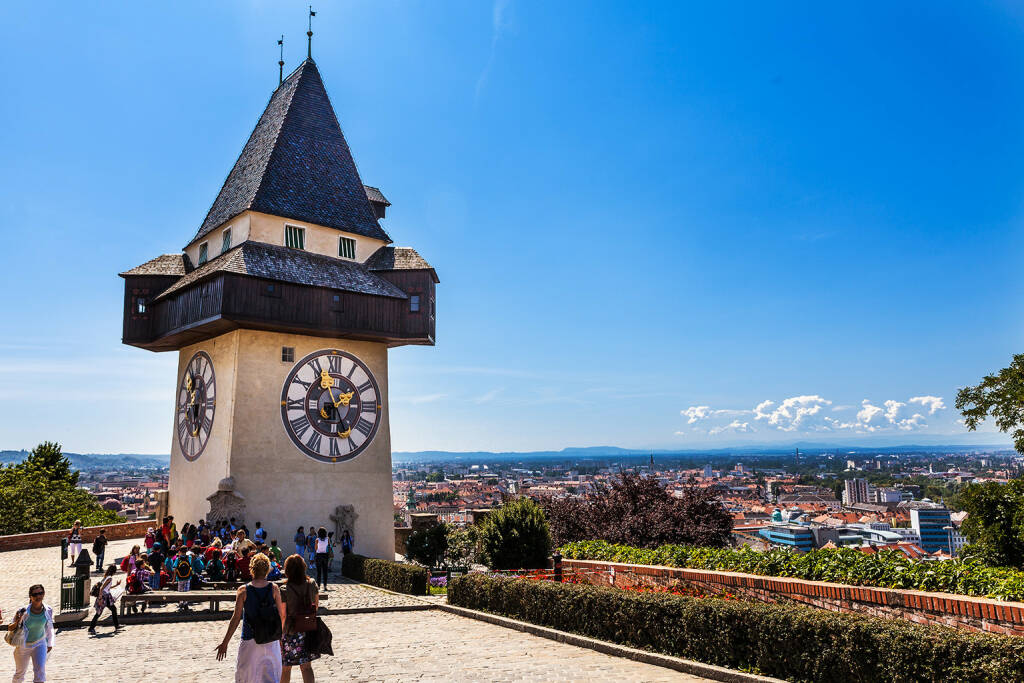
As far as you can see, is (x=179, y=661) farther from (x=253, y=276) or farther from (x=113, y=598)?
(x=253, y=276)

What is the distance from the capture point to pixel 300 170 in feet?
85.0

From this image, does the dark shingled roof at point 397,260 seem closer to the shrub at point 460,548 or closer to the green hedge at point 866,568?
the shrub at point 460,548

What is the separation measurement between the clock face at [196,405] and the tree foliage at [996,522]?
2253cm

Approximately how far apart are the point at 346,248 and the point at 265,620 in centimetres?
2016

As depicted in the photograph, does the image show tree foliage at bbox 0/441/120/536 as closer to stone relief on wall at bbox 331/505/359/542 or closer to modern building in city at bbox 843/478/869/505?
stone relief on wall at bbox 331/505/359/542

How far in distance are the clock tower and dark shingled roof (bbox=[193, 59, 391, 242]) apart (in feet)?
0.18

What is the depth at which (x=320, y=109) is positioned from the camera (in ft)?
92.4

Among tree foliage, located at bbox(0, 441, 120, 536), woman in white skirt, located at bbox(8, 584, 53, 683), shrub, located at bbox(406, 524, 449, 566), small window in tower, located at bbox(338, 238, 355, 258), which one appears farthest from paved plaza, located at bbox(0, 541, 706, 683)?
tree foliage, located at bbox(0, 441, 120, 536)

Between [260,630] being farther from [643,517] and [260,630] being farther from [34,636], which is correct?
[643,517]

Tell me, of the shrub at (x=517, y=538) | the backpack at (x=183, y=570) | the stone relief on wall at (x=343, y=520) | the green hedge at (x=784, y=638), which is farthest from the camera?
the stone relief on wall at (x=343, y=520)

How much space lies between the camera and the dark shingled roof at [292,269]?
22.1 meters

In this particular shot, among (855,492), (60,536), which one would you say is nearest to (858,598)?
(60,536)

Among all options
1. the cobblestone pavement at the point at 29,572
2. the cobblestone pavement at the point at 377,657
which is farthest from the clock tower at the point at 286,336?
the cobblestone pavement at the point at 377,657

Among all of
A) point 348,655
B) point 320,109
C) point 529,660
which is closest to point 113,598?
point 348,655
